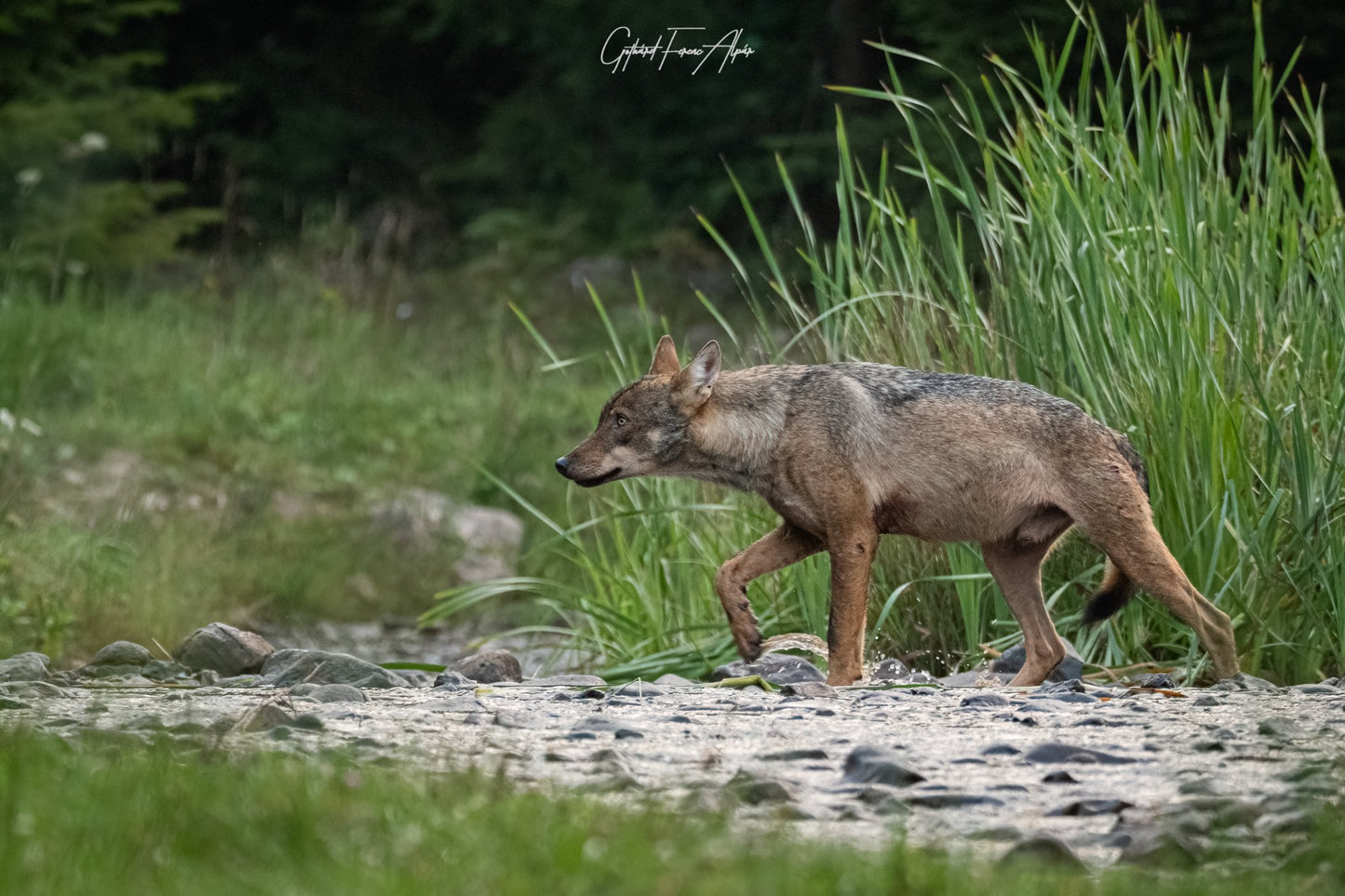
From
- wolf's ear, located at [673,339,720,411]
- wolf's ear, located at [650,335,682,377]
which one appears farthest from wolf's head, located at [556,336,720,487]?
wolf's ear, located at [650,335,682,377]

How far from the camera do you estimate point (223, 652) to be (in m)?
5.95

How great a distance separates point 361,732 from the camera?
147 inches

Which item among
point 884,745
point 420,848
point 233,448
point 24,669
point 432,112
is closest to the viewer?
point 420,848

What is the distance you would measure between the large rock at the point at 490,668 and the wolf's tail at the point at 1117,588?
2.20 m

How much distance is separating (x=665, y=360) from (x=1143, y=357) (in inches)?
72.1

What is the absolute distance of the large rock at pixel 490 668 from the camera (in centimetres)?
577

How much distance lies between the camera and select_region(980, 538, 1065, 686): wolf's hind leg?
5.29 m

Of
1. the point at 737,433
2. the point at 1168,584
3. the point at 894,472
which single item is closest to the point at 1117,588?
the point at 1168,584

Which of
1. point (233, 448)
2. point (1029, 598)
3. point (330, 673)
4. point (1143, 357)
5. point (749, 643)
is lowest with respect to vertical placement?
point (233, 448)

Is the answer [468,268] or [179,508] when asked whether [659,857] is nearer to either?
[179,508]

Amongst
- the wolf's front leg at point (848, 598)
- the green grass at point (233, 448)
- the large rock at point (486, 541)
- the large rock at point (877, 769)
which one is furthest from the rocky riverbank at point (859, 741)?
the large rock at point (486, 541)

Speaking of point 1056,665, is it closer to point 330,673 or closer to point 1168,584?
point 1168,584

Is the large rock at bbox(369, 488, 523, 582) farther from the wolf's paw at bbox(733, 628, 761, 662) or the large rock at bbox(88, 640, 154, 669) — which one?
the wolf's paw at bbox(733, 628, 761, 662)

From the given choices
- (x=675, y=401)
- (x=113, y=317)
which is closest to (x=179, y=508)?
(x=113, y=317)
